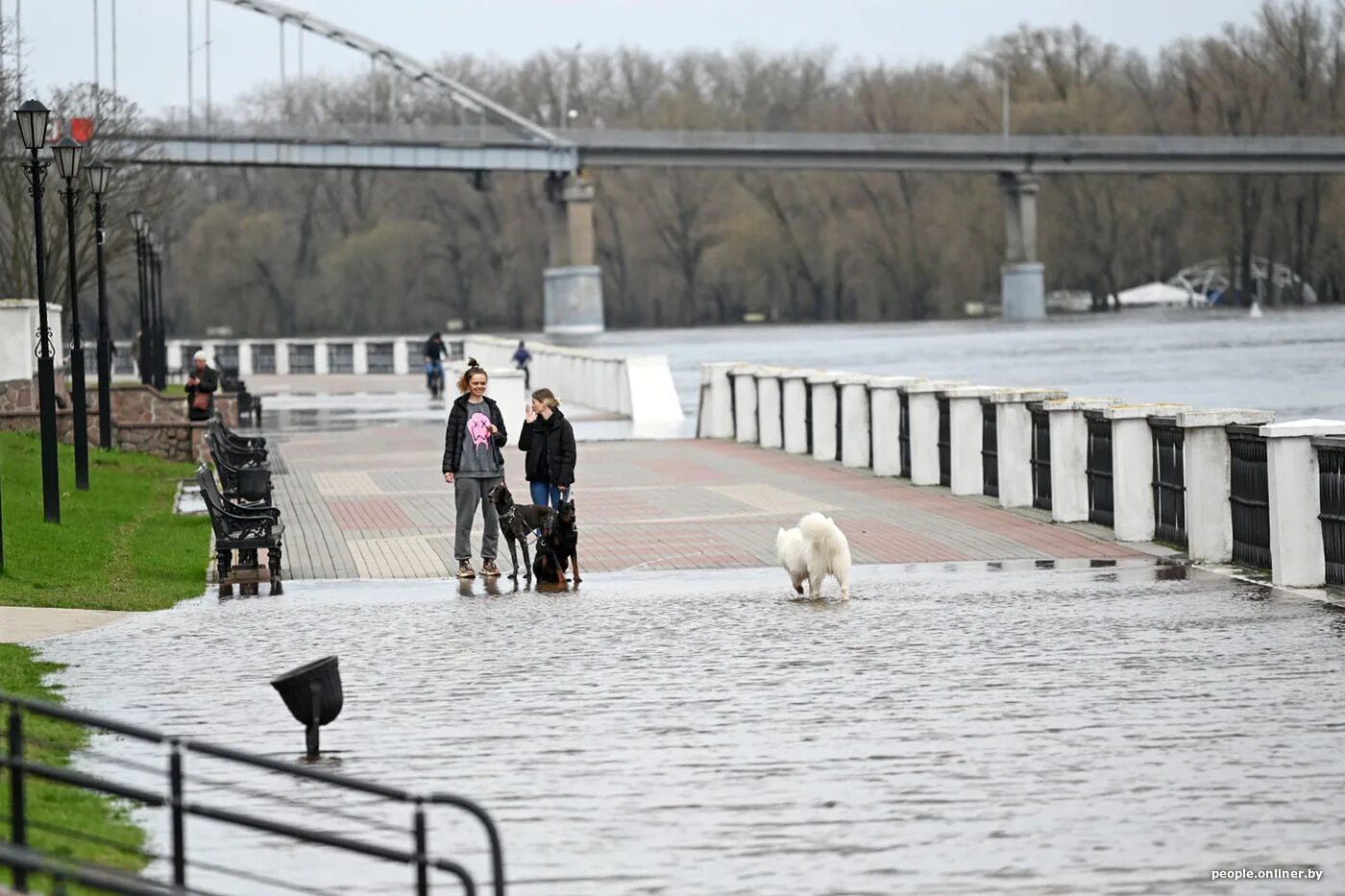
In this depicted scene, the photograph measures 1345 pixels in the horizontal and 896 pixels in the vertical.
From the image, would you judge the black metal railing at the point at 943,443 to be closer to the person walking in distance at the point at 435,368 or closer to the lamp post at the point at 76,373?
the lamp post at the point at 76,373

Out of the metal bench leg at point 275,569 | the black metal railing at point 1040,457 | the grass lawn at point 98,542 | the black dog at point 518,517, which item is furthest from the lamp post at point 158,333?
the black dog at point 518,517

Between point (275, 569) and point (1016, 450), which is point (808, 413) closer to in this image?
point (1016, 450)

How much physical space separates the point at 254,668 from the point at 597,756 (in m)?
3.73

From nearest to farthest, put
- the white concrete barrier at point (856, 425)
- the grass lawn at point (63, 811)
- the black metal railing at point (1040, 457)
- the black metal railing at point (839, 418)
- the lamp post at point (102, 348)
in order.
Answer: the grass lawn at point (63, 811) → the black metal railing at point (1040, 457) → the white concrete barrier at point (856, 425) → the black metal railing at point (839, 418) → the lamp post at point (102, 348)

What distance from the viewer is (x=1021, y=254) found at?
12106 centimetres

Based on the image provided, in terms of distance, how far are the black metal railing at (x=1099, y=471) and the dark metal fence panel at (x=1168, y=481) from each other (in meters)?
1.04

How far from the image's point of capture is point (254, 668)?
13.4 m

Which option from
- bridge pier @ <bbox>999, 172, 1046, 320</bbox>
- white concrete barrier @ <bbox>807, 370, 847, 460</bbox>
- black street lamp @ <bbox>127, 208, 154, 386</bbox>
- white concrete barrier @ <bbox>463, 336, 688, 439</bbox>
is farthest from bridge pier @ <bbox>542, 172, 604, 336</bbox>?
white concrete barrier @ <bbox>807, 370, 847, 460</bbox>

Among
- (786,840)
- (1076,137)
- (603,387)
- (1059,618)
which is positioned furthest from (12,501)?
(1076,137)

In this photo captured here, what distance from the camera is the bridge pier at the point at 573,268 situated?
114312mm

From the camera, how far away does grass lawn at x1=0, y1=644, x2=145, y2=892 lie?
8.06m

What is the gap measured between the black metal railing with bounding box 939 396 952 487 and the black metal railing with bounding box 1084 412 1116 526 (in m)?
4.59

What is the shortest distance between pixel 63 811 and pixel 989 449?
17.2 metres

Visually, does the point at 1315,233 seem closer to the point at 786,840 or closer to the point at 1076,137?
the point at 1076,137
